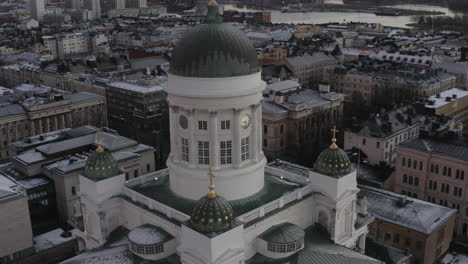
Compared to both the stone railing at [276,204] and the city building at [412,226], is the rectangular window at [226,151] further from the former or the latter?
the city building at [412,226]

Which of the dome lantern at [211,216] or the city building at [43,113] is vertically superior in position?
the dome lantern at [211,216]

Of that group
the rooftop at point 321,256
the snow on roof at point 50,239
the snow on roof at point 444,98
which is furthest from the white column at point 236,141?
the snow on roof at point 444,98

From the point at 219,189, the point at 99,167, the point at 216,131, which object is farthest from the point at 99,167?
the point at 216,131

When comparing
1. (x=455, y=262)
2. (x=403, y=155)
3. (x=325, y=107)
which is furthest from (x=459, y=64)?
(x=455, y=262)

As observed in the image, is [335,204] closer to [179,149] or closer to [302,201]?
[302,201]

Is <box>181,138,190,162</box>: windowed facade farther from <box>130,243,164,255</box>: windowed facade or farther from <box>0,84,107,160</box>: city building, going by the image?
<box>0,84,107,160</box>: city building

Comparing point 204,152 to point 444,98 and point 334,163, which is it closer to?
point 334,163
